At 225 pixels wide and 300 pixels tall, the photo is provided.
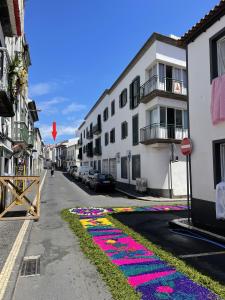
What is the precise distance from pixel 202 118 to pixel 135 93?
47.7 ft

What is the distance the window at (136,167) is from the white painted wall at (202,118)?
39.8 feet

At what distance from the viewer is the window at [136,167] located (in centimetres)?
2198

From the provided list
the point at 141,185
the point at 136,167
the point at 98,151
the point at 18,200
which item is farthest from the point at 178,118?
the point at 98,151

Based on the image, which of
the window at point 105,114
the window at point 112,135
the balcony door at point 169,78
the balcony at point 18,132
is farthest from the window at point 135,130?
the window at point 105,114

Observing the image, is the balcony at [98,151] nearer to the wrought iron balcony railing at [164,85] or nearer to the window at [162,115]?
the wrought iron balcony railing at [164,85]

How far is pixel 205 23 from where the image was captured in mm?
9211

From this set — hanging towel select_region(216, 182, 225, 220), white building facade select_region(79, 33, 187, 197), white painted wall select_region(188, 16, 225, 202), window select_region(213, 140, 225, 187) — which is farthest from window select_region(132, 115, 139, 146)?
hanging towel select_region(216, 182, 225, 220)

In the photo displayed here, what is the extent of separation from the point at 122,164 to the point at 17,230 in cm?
1823

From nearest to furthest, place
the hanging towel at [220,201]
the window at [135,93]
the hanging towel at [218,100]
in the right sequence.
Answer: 1. the hanging towel at [220,201]
2. the hanging towel at [218,100]
3. the window at [135,93]

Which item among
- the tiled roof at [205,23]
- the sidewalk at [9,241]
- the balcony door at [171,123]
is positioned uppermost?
the tiled roof at [205,23]

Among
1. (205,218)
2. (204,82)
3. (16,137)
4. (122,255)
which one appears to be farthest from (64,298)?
(16,137)

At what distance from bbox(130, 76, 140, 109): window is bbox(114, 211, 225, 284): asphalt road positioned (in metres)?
13.1

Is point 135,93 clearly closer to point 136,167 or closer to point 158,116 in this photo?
point 158,116

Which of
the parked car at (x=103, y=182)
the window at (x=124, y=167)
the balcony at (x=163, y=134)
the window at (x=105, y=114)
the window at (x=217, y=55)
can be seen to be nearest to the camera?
the window at (x=217, y=55)
